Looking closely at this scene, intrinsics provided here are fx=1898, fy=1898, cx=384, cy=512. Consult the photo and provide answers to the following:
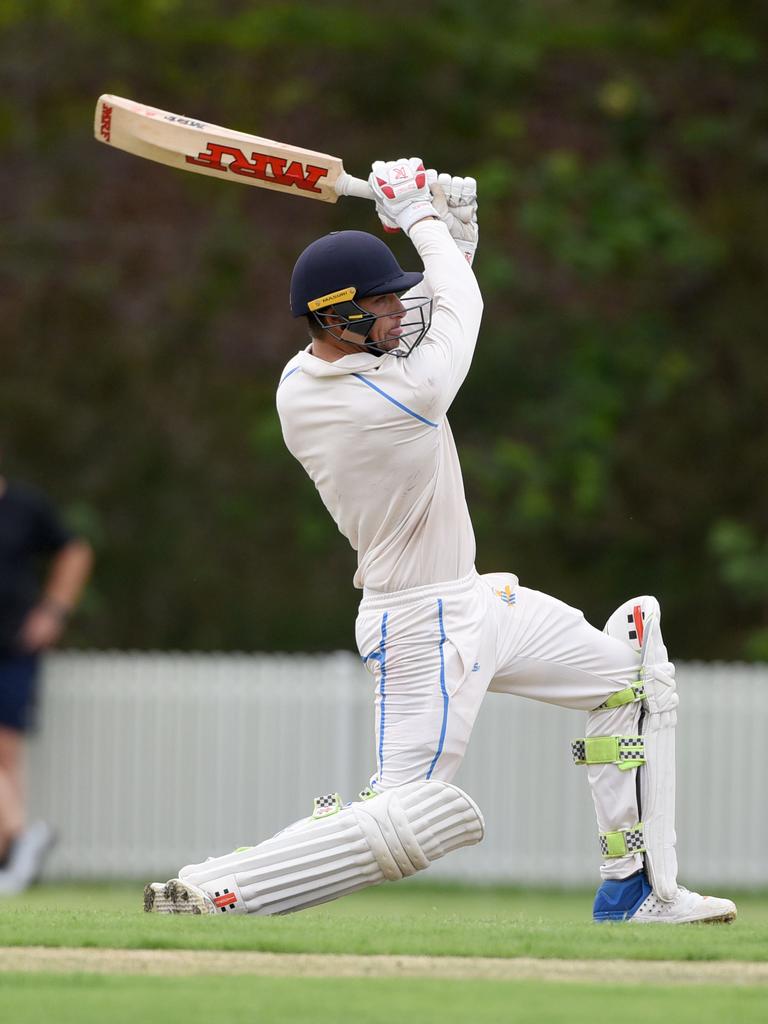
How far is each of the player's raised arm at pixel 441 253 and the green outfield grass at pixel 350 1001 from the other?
1.61m

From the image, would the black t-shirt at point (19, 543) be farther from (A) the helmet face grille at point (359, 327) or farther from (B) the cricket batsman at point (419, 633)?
(A) the helmet face grille at point (359, 327)

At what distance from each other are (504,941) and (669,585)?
9407 millimetres

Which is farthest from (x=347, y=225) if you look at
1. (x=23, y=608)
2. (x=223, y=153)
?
(x=223, y=153)

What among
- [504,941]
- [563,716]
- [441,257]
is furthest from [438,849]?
[563,716]

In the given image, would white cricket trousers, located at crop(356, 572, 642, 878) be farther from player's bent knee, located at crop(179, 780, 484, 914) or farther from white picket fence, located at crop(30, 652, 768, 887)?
white picket fence, located at crop(30, 652, 768, 887)

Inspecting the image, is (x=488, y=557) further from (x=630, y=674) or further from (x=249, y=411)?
(x=630, y=674)

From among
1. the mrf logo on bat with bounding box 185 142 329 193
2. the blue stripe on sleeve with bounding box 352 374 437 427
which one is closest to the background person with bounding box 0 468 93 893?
the mrf logo on bat with bounding box 185 142 329 193

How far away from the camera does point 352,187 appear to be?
5566 millimetres

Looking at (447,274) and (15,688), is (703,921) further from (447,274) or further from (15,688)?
(15,688)

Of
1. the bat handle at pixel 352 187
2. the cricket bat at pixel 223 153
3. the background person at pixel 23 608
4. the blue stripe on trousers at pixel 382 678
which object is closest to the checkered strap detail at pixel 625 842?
the blue stripe on trousers at pixel 382 678

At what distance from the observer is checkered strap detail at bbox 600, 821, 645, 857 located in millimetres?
5219

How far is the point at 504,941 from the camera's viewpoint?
4.57 m

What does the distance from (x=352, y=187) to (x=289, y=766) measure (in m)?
5.65

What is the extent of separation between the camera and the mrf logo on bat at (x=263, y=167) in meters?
5.68
